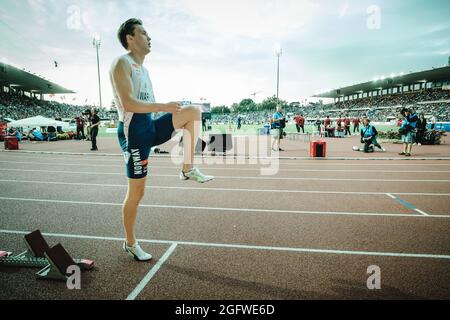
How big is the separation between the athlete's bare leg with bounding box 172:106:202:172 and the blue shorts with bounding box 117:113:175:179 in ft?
0.34

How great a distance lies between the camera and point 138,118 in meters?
2.55

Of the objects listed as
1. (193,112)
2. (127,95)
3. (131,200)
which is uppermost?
(127,95)

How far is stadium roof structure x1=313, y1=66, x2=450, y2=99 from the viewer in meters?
48.3

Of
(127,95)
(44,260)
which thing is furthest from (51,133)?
(127,95)

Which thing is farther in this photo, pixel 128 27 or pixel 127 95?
pixel 128 27

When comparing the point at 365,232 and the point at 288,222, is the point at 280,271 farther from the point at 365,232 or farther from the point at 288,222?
the point at 365,232

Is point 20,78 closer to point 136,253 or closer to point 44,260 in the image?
point 44,260

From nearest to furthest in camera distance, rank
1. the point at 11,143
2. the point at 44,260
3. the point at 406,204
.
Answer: the point at 44,260
the point at 406,204
the point at 11,143

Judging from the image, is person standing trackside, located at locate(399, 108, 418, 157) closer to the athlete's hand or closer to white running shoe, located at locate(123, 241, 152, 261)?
the athlete's hand

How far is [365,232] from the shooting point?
3.82m

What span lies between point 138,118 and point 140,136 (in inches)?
6.7

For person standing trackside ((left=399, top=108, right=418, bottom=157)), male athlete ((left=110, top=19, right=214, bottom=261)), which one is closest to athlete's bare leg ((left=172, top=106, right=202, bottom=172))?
male athlete ((left=110, top=19, right=214, bottom=261))

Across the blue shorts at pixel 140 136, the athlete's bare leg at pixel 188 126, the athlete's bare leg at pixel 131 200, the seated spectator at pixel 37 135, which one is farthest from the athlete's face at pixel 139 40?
the seated spectator at pixel 37 135

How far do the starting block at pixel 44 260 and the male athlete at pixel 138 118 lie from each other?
681mm
